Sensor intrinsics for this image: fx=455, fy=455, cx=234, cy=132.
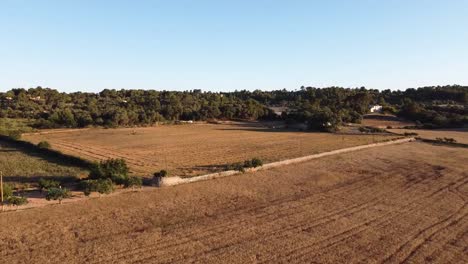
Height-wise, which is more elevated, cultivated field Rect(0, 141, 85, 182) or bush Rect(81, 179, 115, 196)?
bush Rect(81, 179, 115, 196)

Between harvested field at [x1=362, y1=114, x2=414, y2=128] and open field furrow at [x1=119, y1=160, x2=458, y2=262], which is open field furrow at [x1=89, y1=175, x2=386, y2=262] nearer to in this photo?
open field furrow at [x1=119, y1=160, x2=458, y2=262]

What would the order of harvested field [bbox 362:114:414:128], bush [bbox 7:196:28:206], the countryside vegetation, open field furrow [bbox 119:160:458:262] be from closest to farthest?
the countryside vegetation
open field furrow [bbox 119:160:458:262]
bush [bbox 7:196:28:206]
harvested field [bbox 362:114:414:128]

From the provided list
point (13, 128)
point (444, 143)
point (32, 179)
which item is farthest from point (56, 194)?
point (13, 128)

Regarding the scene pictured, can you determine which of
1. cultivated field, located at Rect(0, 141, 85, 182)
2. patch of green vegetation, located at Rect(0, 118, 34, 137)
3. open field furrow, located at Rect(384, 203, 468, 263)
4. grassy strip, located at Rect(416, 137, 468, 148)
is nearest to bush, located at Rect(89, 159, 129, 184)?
cultivated field, located at Rect(0, 141, 85, 182)

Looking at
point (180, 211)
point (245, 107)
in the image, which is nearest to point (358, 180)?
point (180, 211)

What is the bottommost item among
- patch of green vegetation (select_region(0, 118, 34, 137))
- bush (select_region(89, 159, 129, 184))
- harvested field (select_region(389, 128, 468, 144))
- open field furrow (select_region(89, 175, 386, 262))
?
harvested field (select_region(389, 128, 468, 144))

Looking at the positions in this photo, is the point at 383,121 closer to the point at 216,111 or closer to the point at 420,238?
the point at 216,111

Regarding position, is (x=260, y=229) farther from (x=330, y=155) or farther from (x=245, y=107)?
(x=245, y=107)
